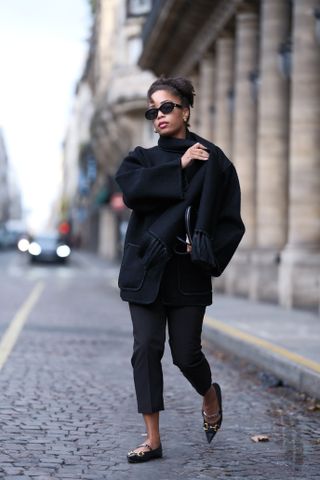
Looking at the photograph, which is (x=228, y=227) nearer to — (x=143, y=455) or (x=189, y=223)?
(x=189, y=223)

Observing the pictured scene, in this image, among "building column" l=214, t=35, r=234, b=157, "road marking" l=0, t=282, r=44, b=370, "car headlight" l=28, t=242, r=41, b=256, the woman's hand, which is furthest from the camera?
"car headlight" l=28, t=242, r=41, b=256

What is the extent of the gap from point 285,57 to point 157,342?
1271 centimetres

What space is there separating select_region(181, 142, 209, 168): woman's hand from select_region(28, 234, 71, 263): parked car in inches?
1552

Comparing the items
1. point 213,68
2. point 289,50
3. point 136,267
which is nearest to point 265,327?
point 289,50

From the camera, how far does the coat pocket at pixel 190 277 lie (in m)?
5.13

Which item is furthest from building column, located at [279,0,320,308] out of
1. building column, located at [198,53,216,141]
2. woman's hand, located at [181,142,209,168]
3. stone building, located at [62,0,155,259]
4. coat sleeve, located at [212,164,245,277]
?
stone building, located at [62,0,155,259]

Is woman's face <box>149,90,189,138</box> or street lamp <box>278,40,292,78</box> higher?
street lamp <box>278,40,292,78</box>

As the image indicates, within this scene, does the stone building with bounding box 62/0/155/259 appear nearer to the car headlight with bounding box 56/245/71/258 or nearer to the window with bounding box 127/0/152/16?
the window with bounding box 127/0/152/16

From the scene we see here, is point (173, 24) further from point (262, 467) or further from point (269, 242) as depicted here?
point (262, 467)

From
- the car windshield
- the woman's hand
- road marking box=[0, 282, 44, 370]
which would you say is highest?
the woman's hand

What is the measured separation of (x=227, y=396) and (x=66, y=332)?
5182 millimetres

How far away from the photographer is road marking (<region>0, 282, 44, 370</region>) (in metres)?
10.0

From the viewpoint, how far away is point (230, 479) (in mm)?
4902

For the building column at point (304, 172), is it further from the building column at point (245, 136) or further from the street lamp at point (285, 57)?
the building column at point (245, 136)
